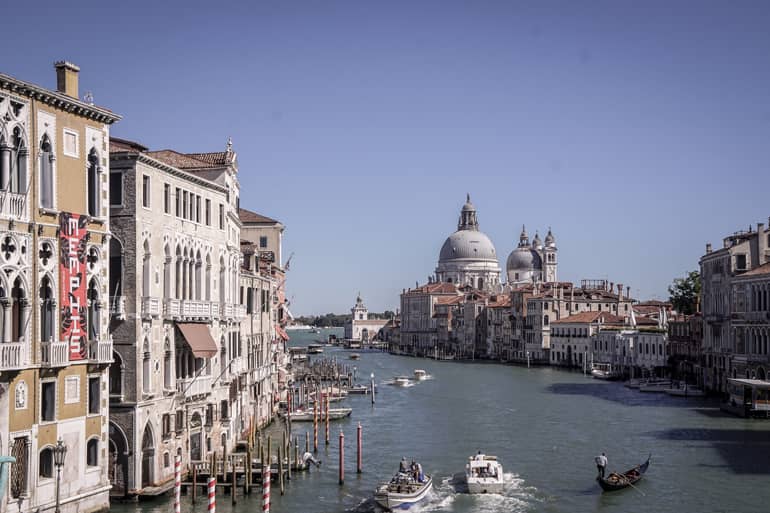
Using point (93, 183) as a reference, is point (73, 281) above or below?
below

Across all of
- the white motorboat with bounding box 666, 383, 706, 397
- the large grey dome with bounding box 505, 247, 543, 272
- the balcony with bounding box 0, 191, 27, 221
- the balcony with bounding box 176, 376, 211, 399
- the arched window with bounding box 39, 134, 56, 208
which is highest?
the large grey dome with bounding box 505, 247, 543, 272

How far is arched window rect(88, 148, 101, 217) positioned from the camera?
17109mm

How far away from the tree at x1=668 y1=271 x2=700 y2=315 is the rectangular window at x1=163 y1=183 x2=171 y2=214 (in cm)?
5506

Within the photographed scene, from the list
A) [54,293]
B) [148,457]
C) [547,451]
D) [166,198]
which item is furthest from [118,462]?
[547,451]

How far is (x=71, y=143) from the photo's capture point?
54.0ft

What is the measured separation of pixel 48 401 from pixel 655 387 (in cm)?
3942

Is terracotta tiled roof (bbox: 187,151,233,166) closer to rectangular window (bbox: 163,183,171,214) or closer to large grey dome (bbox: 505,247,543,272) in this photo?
rectangular window (bbox: 163,183,171,214)

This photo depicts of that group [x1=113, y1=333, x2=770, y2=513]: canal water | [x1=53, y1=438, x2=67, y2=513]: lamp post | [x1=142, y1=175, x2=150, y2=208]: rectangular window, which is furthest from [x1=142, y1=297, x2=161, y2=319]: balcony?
[x1=53, y1=438, x2=67, y2=513]: lamp post

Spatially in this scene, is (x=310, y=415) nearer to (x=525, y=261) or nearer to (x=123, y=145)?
(x=123, y=145)

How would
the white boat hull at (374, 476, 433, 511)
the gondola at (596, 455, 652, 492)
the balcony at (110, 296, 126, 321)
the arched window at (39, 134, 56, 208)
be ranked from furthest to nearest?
the gondola at (596, 455, 652, 492) < the white boat hull at (374, 476, 433, 511) < the balcony at (110, 296, 126, 321) < the arched window at (39, 134, 56, 208)

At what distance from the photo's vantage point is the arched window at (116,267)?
1864 cm

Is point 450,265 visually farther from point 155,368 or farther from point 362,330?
point 155,368

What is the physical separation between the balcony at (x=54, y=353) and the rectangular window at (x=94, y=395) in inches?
46.5

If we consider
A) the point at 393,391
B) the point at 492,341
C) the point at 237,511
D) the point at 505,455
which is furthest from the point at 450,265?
the point at 237,511
